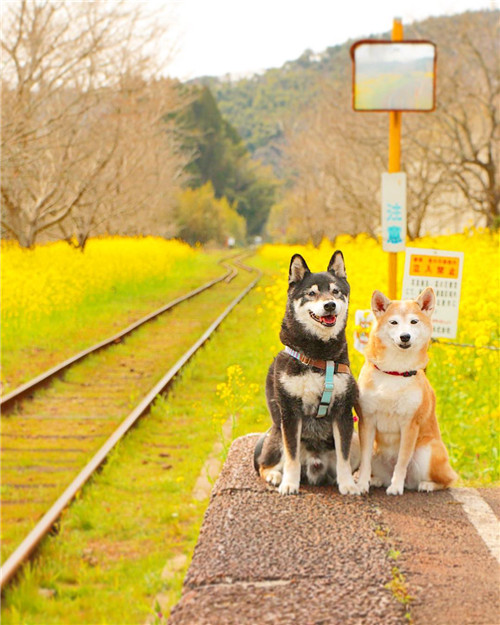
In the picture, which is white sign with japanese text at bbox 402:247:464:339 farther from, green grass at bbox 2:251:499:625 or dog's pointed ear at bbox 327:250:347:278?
dog's pointed ear at bbox 327:250:347:278

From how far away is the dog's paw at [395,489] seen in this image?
3.90 metres

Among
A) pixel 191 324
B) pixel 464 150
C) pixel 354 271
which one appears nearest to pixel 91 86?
pixel 191 324

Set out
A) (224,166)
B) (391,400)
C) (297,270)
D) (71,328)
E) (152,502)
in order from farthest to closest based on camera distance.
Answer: (224,166), (71,328), (152,502), (391,400), (297,270)

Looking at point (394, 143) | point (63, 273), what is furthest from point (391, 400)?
point (63, 273)

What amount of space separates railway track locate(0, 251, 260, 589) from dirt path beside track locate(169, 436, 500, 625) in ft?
6.43

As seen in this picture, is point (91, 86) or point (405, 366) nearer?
point (405, 366)

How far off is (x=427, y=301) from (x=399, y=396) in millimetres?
493

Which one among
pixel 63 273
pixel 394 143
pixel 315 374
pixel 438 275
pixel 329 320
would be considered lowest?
pixel 63 273

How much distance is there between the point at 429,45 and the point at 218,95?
555 feet

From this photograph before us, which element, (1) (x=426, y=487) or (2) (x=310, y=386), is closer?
(2) (x=310, y=386)

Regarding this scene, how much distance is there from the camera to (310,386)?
3.62 meters

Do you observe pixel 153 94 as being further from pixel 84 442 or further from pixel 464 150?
pixel 84 442

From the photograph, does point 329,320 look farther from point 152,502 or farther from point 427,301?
point 152,502

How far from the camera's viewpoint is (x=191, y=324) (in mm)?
15828
